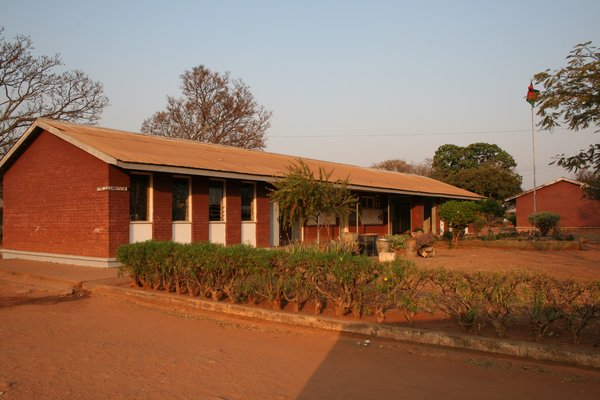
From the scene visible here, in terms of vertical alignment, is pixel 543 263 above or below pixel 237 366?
above

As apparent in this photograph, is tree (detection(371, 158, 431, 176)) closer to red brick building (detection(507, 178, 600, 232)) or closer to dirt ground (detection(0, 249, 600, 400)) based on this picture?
red brick building (detection(507, 178, 600, 232))

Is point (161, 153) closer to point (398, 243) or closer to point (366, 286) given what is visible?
point (398, 243)

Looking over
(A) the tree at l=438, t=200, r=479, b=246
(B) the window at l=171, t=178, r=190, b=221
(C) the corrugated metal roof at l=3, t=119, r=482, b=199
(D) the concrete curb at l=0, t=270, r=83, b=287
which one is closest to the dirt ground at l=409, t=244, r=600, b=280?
(A) the tree at l=438, t=200, r=479, b=246

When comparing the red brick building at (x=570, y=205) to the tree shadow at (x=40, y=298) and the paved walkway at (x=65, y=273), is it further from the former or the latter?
the tree shadow at (x=40, y=298)

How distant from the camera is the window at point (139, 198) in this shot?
51.6ft

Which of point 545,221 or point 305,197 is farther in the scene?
point 545,221

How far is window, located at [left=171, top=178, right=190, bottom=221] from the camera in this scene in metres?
17.0

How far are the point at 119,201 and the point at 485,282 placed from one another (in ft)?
36.5

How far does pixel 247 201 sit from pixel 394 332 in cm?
1306

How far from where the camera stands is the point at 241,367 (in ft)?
19.3

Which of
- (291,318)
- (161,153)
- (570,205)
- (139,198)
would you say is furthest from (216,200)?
(570,205)

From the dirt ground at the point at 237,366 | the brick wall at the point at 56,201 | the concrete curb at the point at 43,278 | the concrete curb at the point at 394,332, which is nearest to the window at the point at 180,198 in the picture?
the brick wall at the point at 56,201

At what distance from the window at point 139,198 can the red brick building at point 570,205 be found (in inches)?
1519

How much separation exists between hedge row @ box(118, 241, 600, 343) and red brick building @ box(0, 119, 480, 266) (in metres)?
4.93
